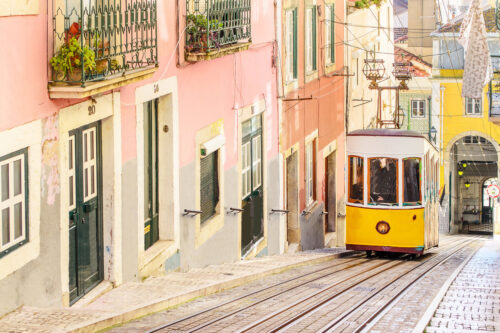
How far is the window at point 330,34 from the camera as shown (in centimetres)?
2169

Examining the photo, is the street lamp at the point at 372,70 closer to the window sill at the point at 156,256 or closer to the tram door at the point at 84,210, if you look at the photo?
the window sill at the point at 156,256

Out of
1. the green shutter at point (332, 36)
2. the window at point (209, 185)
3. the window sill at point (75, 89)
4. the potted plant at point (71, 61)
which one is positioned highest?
the green shutter at point (332, 36)

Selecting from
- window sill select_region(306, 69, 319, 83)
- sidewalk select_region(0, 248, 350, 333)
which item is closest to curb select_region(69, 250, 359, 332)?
sidewalk select_region(0, 248, 350, 333)

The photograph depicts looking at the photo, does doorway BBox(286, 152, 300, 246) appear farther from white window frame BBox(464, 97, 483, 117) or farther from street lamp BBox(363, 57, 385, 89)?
white window frame BBox(464, 97, 483, 117)

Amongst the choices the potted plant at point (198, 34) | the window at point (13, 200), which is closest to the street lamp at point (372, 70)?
the potted plant at point (198, 34)

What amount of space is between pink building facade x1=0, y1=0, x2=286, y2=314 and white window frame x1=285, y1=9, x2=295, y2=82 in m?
1.98

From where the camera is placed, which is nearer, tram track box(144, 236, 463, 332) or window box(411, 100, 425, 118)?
tram track box(144, 236, 463, 332)

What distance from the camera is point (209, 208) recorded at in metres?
13.2

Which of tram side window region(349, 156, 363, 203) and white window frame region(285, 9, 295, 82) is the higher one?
white window frame region(285, 9, 295, 82)

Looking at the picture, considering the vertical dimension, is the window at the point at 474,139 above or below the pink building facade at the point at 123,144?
below

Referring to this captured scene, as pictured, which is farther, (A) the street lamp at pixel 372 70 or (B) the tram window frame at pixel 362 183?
(A) the street lamp at pixel 372 70

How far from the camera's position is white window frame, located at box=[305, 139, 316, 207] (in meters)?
20.1

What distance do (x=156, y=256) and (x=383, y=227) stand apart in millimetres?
6923

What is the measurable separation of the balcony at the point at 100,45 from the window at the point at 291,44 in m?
7.62
